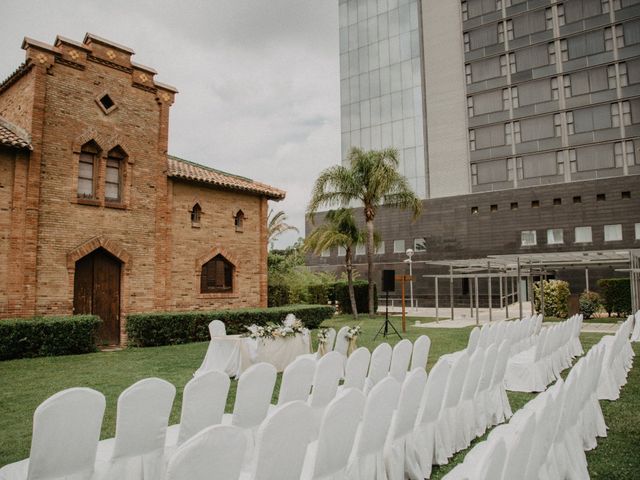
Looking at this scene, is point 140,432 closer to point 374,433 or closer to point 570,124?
point 374,433

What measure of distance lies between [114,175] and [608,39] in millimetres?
36285

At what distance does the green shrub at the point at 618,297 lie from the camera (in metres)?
22.3

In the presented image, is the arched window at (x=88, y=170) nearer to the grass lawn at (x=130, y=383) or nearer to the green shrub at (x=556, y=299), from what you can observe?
the grass lawn at (x=130, y=383)

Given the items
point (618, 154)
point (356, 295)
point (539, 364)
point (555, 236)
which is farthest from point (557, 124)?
point (539, 364)

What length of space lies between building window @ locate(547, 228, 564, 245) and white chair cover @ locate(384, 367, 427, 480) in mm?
30250

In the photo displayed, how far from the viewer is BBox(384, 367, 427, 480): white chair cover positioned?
Result: 3.64m

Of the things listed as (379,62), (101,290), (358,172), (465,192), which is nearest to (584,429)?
(101,290)

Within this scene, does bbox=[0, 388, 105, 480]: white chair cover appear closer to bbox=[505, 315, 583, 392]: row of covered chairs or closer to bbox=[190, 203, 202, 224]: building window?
bbox=[505, 315, 583, 392]: row of covered chairs

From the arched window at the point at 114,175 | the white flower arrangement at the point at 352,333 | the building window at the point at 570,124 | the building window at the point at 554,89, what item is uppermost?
the building window at the point at 554,89

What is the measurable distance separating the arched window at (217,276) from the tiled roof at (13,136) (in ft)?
22.4

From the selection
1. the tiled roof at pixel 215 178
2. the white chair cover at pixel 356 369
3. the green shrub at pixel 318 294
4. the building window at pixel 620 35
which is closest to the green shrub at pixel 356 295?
the green shrub at pixel 318 294

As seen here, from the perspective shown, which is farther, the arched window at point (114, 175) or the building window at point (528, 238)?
the building window at point (528, 238)

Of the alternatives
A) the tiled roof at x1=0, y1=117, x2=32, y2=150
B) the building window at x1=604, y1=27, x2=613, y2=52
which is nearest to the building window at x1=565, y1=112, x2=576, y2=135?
the building window at x1=604, y1=27, x2=613, y2=52

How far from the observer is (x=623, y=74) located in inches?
1298
